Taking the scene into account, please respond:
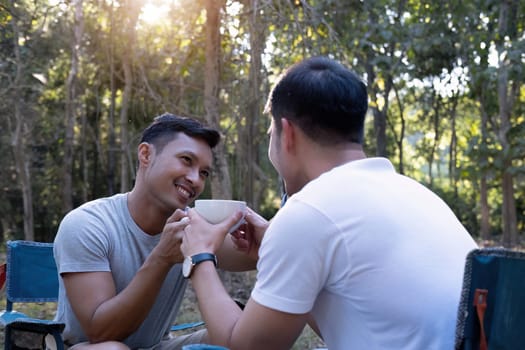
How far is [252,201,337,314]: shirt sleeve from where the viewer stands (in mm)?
1327

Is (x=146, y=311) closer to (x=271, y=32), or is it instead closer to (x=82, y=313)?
(x=82, y=313)

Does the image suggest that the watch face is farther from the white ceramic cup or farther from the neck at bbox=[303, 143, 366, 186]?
the neck at bbox=[303, 143, 366, 186]

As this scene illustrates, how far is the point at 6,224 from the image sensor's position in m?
15.3

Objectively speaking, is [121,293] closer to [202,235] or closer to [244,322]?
[202,235]

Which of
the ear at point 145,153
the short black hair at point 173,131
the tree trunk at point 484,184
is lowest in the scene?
the tree trunk at point 484,184

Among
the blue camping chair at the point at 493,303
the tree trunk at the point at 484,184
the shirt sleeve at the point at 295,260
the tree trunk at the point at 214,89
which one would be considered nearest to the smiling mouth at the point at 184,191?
the shirt sleeve at the point at 295,260

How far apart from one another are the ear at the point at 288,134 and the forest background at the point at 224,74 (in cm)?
18

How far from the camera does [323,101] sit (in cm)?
145

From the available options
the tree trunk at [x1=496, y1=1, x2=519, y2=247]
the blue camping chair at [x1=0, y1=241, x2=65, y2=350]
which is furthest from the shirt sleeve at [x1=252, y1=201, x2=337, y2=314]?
the tree trunk at [x1=496, y1=1, x2=519, y2=247]

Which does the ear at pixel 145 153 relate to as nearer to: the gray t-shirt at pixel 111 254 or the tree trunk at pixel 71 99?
the gray t-shirt at pixel 111 254

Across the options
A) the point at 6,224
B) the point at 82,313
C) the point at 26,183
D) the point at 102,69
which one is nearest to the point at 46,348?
the point at 82,313

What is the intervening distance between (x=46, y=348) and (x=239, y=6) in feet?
13.4

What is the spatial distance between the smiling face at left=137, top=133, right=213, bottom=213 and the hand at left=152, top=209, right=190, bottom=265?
0.38 meters

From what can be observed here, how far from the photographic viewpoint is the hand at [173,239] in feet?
5.93
